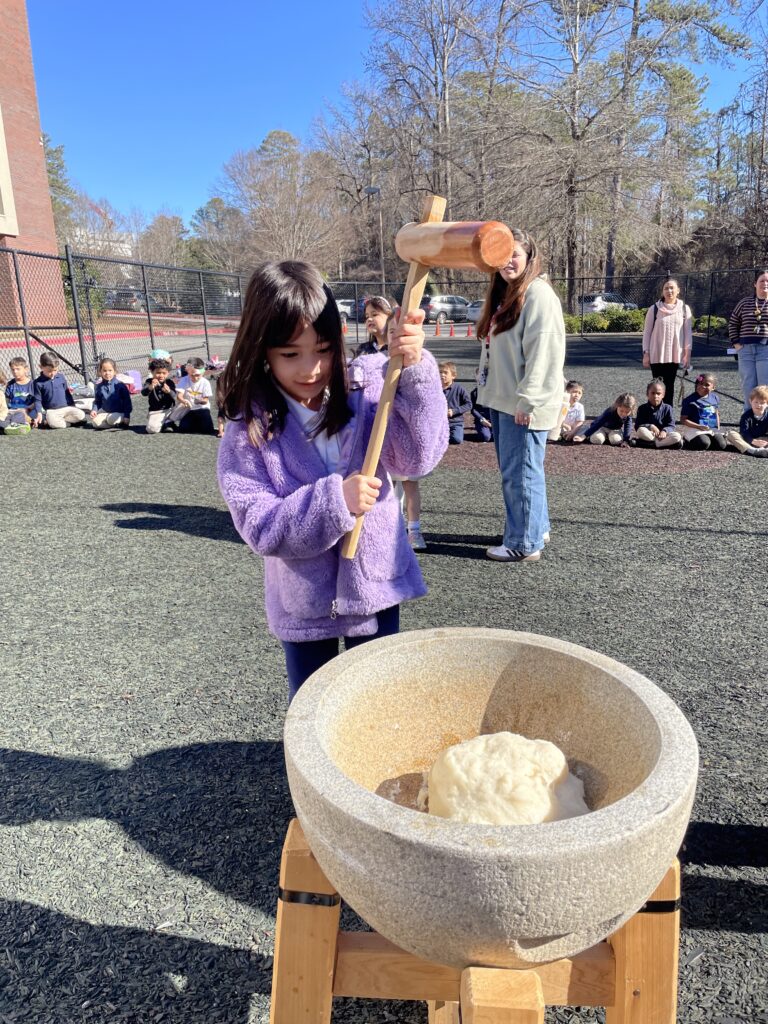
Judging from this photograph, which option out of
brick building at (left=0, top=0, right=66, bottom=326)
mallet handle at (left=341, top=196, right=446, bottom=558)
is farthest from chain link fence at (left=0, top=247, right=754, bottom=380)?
mallet handle at (left=341, top=196, right=446, bottom=558)

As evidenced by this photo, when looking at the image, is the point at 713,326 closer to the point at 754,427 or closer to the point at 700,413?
the point at 700,413

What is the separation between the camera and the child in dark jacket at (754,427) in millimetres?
7379

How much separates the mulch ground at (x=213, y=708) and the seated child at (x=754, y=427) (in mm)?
1023

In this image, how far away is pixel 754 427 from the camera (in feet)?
24.5

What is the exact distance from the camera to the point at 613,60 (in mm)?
26297

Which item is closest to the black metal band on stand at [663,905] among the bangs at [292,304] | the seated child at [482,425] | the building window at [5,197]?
the bangs at [292,304]

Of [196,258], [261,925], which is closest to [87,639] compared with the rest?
[261,925]

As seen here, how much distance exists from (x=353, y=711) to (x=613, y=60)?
1237 inches

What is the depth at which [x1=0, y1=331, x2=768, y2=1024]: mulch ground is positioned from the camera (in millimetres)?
1750

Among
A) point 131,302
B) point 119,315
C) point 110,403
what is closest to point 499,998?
point 110,403

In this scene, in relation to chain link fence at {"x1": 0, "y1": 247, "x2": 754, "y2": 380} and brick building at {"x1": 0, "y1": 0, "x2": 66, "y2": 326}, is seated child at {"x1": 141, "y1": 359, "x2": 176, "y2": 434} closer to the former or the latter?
chain link fence at {"x1": 0, "y1": 247, "x2": 754, "y2": 380}

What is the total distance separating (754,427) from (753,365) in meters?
1.04

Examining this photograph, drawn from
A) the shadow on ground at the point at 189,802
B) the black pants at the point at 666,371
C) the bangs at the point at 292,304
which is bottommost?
the shadow on ground at the point at 189,802

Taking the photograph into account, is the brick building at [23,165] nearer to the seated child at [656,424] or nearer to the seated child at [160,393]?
the seated child at [160,393]
